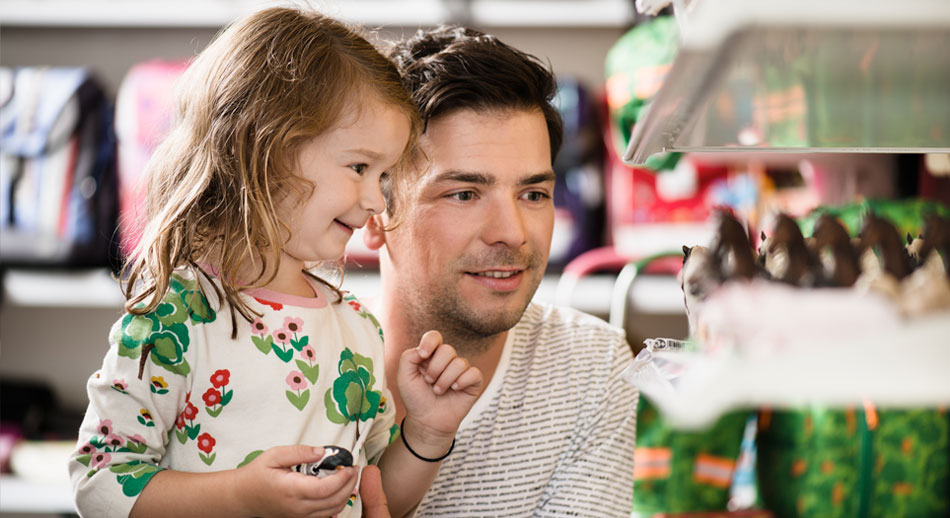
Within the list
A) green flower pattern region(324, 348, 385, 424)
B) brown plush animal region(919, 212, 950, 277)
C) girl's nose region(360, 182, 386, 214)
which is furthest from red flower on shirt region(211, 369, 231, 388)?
brown plush animal region(919, 212, 950, 277)

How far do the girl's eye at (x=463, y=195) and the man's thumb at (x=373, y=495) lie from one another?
41 cm

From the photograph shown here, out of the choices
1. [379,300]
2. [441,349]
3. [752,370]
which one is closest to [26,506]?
[379,300]

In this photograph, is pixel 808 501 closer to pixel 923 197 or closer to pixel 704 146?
pixel 923 197

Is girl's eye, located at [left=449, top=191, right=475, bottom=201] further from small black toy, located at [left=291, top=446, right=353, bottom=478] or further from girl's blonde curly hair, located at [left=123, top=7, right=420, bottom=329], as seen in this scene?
small black toy, located at [left=291, top=446, right=353, bottom=478]

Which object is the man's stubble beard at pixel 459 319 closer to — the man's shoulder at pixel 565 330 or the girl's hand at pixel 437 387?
the man's shoulder at pixel 565 330

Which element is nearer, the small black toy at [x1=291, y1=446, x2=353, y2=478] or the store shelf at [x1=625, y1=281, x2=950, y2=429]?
the store shelf at [x1=625, y1=281, x2=950, y2=429]

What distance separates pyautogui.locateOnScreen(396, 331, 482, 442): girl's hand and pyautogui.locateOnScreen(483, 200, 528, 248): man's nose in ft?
0.81

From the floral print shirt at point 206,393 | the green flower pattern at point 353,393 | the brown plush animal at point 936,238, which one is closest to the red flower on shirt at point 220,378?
the floral print shirt at point 206,393

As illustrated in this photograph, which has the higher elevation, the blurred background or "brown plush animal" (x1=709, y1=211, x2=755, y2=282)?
"brown plush animal" (x1=709, y1=211, x2=755, y2=282)

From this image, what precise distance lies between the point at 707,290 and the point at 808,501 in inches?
41.0

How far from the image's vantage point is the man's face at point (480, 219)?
1.17 metres

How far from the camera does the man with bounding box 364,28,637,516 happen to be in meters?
1.17

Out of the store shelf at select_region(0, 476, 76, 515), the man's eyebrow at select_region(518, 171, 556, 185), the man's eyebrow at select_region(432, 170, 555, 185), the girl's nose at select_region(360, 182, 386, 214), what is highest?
the girl's nose at select_region(360, 182, 386, 214)

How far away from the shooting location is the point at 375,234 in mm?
1311
